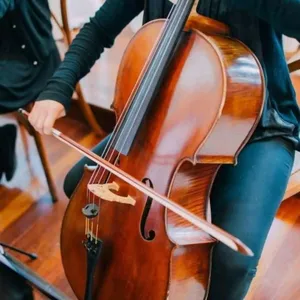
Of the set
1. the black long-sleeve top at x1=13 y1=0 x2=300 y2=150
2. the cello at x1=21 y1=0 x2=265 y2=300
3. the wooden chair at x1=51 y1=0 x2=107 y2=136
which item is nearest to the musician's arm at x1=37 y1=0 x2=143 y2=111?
the black long-sleeve top at x1=13 y1=0 x2=300 y2=150

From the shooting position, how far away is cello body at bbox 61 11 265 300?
0.80 meters

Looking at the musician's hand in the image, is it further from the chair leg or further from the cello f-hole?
the chair leg

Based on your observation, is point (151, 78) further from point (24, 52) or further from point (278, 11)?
point (24, 52)

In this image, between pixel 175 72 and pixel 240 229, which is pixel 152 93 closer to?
pixel 175 72

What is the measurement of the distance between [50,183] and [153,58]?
32.8 inches

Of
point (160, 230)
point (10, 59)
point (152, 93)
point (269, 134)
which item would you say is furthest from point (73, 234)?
point (10, 59)

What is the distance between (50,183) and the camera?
1555 millimetres

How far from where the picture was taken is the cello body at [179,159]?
796mm

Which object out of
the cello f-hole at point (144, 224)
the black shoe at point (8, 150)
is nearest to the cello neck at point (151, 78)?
the cello f-hole at point (144, 224)

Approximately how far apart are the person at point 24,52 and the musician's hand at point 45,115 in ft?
1.17

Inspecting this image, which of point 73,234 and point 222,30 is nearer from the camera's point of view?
point 222,30

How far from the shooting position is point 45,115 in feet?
3.09

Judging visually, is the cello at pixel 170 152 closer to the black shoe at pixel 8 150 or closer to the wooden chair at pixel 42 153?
the wooden chair at pixel 42 153

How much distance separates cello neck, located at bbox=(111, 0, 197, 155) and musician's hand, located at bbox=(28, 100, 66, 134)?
15 cm
